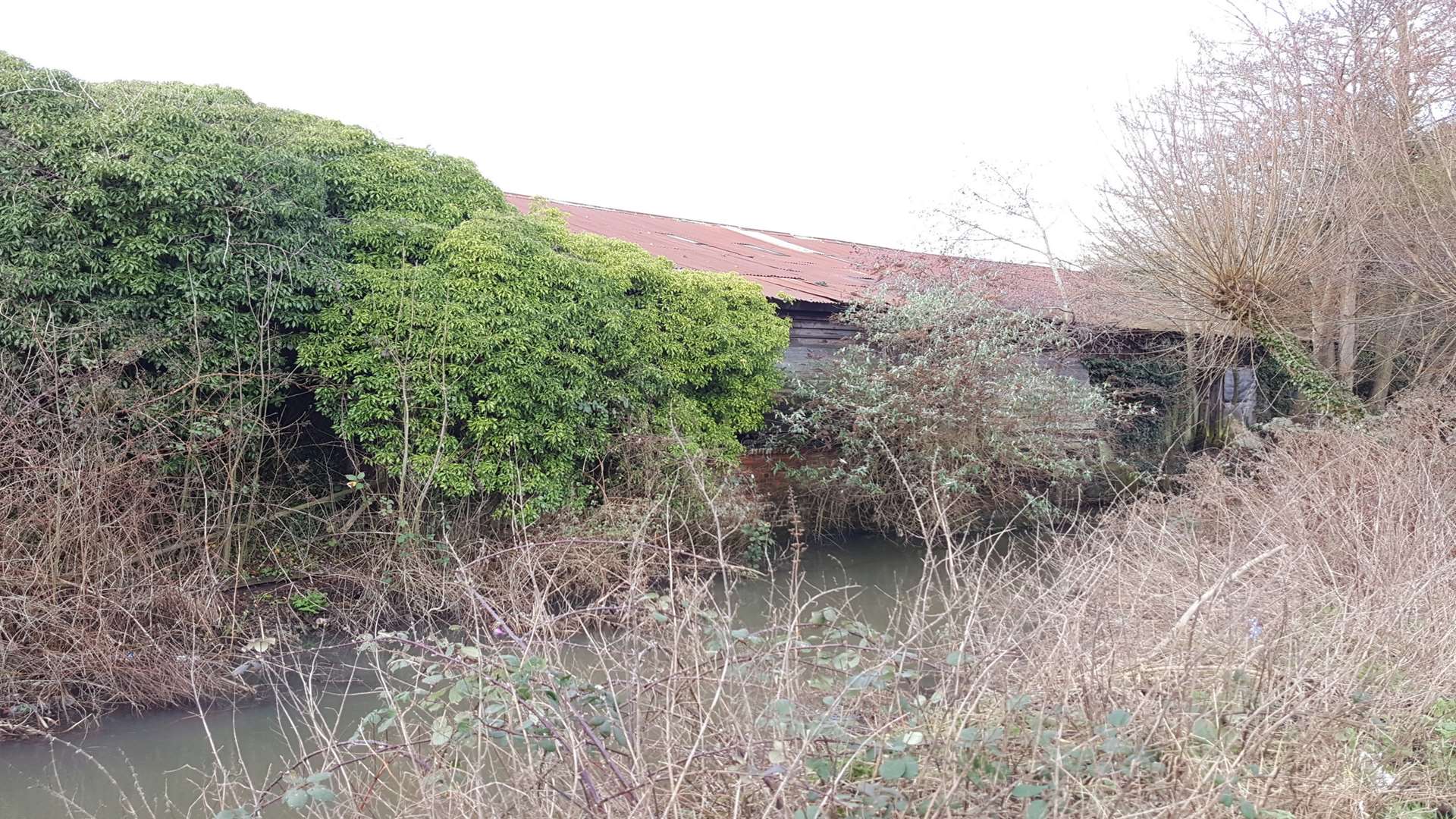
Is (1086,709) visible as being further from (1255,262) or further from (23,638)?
(1255,262)

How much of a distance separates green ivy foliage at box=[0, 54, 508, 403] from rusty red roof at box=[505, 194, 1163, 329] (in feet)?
10.4

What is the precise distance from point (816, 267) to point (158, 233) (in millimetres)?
11015

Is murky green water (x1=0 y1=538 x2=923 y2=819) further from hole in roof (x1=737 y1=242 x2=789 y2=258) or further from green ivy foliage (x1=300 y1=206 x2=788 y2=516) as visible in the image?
hole in roof (x1=737 y1=242 x2=789 y2=258)

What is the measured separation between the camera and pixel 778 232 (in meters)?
21.6

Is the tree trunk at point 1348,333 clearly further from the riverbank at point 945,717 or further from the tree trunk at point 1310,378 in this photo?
the riverbank at point 945,717

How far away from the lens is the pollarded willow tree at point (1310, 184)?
10680 mm

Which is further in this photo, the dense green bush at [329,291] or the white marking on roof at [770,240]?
the white marking on roof at [770,240]

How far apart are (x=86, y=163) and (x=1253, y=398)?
18.2 metres

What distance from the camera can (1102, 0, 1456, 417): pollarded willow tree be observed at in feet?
35.0

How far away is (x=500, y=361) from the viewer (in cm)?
855

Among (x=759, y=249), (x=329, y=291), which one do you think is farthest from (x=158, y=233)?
(x=759, y=249)

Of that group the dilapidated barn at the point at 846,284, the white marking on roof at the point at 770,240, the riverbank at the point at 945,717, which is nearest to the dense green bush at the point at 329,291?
the dilapidated barn at the point at 846,284

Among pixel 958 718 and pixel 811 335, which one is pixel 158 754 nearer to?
pixel 958 718

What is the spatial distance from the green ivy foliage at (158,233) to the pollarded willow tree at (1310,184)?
896 cm
